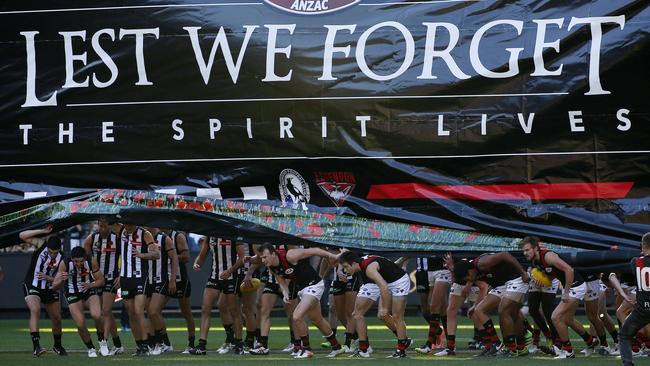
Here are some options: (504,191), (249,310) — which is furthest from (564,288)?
(249,310)

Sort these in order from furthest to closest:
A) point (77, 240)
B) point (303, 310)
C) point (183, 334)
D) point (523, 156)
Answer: point (77, 240) → point (183, 334) → point (303, 310) → point (523, 156)

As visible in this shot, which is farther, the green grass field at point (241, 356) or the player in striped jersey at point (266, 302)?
the player in striped jersey at point (266, 302)

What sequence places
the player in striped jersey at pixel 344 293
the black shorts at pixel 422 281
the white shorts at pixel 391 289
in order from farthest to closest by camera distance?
the black shorts at pixel 422 281 < the player in striped jersey at pixel 344 293 < the white shorts at pixel 391 289

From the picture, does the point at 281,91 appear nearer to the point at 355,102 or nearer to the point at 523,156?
the point at 355,102

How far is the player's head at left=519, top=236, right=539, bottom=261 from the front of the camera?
12390 mm

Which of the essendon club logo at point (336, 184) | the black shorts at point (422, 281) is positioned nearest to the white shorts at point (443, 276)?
the black shorts at point (422, 281)

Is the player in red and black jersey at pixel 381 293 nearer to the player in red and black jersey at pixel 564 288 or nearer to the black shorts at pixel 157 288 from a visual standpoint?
the player in red and black jersey at pixel 564 288

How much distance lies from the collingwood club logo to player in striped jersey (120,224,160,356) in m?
4.34

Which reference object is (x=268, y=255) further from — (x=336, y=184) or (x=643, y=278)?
(x=643, y=278)

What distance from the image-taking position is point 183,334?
20953 mm

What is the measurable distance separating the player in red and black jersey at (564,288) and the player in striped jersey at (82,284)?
6124mm

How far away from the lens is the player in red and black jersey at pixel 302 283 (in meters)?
15.3

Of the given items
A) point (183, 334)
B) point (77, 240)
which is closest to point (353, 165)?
point (183, 334)

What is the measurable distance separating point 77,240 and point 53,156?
1257 cm
